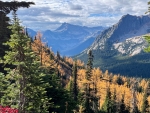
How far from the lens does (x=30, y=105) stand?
1709cm

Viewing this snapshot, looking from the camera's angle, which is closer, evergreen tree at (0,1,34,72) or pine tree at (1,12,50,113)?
pine tree at (1,12,50,113)

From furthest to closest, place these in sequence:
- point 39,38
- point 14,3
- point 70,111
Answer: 1. point 39,38
2. point 70,111
3. point 14,3

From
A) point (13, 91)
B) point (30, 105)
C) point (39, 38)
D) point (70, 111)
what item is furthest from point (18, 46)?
point (39, 38)

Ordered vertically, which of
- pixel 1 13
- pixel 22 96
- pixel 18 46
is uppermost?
pixel 1 13

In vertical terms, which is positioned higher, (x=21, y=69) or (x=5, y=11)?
(x=5, y=11)

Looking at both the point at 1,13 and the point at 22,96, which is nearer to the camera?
the point at 22,96

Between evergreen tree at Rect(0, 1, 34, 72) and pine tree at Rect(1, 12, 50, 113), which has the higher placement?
evergreen tree at Rect(0, 1, 34, 72)

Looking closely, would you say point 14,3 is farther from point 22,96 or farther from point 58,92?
point 22,96

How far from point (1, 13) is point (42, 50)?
2714 centimetres

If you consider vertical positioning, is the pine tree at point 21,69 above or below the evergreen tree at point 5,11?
below

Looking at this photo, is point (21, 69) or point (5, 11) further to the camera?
point (5, 11)

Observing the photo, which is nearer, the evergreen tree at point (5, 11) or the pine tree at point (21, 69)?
the pine tree at point (21, 69)

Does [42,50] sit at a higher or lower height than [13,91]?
higher

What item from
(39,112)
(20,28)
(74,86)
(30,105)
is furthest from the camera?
(74,86)
